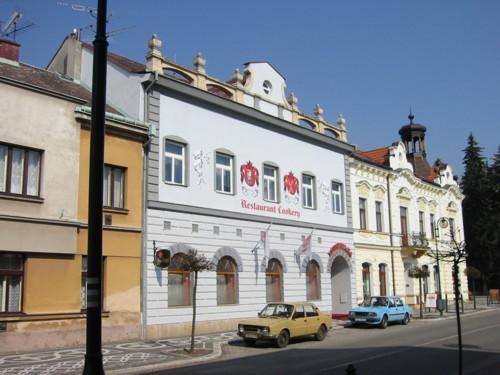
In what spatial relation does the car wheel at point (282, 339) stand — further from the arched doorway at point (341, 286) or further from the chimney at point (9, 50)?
the chimney at point (9, 50)

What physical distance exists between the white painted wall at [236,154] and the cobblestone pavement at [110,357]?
6019 mm

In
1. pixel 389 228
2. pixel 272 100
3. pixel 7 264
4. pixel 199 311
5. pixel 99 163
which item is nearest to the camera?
pixel 99 163

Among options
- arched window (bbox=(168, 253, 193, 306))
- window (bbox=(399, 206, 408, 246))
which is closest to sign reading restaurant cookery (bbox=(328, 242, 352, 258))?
window (bbox=(399, 206, 408, 246))

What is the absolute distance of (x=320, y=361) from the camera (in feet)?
50.7

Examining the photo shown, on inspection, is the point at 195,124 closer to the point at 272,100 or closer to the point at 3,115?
the point at 272,100

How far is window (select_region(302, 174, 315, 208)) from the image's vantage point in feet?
99.7

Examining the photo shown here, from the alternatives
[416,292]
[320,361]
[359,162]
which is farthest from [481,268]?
[320,361]

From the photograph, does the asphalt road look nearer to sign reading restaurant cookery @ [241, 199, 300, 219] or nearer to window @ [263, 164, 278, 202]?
sign reading restaurant cookery @ [241, 199, 300, 219]

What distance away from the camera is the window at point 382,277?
3673 cm

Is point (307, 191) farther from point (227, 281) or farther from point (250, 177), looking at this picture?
point (227, 281)

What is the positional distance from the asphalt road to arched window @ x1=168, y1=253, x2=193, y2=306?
309 cm

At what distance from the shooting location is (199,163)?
2409 cm

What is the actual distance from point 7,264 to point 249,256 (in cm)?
1144

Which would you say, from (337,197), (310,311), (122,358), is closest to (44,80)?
(122,358)
